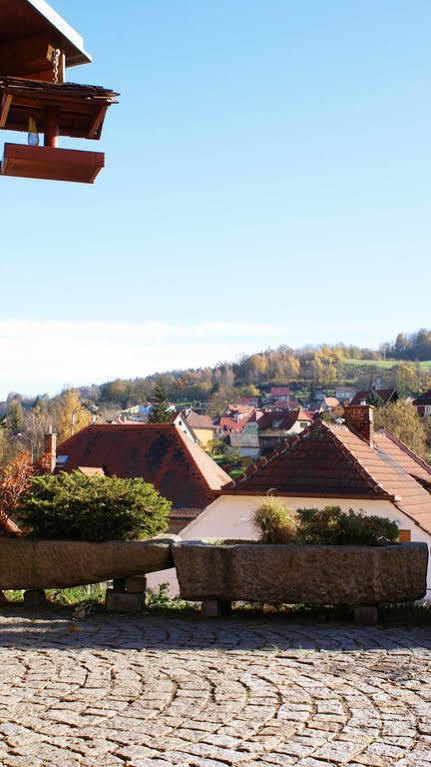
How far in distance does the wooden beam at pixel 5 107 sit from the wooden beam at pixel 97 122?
634 millimetres

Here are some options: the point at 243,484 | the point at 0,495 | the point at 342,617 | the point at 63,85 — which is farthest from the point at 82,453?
the point at 63,85

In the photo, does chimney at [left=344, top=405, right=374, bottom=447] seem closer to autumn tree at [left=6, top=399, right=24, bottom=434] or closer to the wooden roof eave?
the wooden roof eave

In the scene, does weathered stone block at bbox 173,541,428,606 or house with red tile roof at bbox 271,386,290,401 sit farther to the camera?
house with red tile roof at bbox 271,386,290,401

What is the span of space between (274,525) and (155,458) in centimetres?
2297

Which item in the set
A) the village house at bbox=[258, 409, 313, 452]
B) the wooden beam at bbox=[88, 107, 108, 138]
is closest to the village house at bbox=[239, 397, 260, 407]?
the village house at bbox=[258, 409, 313, 452]

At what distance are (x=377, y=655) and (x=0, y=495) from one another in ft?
18.8

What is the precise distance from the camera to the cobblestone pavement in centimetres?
461

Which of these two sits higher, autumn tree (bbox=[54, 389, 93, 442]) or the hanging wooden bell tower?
the hanging wooden bell tower

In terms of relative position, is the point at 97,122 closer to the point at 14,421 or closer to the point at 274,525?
the point at 274,525

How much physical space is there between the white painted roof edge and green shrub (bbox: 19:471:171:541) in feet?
15.4

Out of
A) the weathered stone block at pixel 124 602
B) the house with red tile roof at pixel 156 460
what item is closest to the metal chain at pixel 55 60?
the weathered stone block at pixel 124 602

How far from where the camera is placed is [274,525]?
919 cm

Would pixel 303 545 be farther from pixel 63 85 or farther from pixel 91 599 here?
pixel 63 85

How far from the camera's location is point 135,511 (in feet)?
31.0
